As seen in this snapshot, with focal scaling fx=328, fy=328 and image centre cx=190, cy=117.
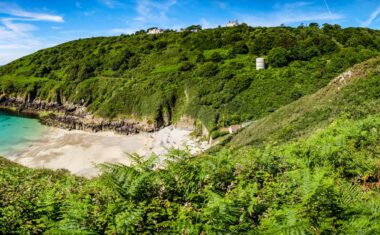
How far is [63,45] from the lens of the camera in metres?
114

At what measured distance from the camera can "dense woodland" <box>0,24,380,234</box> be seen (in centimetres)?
539

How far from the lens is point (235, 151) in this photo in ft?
44.0

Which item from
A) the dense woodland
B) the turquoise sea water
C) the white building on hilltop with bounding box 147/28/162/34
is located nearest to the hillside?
the dense woodland

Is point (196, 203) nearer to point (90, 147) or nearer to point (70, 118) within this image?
point (90, 147)

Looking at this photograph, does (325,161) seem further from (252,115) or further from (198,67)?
(198,67)

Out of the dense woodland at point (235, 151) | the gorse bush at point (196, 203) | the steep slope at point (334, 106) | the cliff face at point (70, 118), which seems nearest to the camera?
the gorse bush at point (196, 203)

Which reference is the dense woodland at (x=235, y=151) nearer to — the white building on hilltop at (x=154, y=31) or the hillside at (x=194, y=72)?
the hillside at (x=194, y=72)

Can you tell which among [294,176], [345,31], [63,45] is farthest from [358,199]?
[63,45]

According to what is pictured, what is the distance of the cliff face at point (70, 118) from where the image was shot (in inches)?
2376

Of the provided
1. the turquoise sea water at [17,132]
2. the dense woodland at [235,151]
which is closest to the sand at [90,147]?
the turquoise sea water at [17,132]

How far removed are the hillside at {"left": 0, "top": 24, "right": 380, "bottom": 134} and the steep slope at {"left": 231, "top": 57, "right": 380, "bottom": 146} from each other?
18.5 meters

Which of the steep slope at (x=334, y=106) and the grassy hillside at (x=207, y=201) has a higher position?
the steep slope at (x=334, y=106)

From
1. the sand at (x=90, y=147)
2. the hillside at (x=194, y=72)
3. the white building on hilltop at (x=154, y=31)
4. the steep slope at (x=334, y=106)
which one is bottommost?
the sand at (x=90, y=147)

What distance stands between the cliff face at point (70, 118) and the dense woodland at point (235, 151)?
82.3 inches
